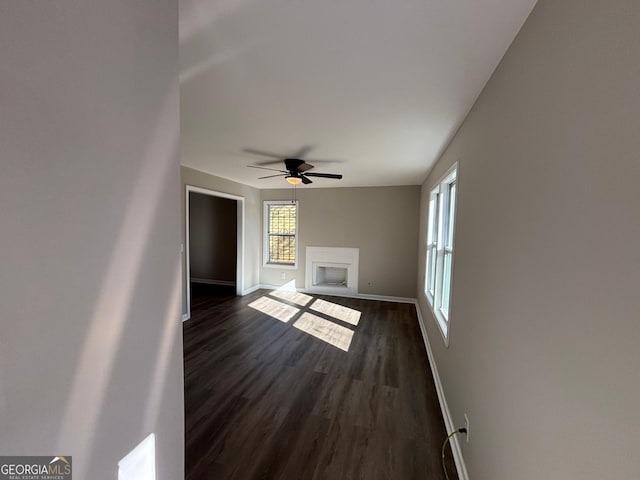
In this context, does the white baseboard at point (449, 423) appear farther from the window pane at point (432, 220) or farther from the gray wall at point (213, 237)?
the gray wall at point (213, 237)

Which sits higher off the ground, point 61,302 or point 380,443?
point 61,302

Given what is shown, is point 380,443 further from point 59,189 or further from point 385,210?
point 385,210

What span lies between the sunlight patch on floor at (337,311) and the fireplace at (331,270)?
Result: 0.66m

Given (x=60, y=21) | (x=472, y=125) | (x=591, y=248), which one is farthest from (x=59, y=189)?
(x=472, y=125)

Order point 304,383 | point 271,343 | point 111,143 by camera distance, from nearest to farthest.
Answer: point 111,143 → point 304,383 → point 271,343

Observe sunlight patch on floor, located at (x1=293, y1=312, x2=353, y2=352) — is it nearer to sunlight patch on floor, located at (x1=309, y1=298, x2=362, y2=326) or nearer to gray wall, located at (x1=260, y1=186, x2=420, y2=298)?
sunlight patch on floor, located at (x1=309, y1=298, x2=362, y2=326)

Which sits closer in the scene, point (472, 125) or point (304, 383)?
point (472, 125)

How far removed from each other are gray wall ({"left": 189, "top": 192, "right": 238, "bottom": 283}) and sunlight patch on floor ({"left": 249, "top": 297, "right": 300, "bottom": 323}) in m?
1.74

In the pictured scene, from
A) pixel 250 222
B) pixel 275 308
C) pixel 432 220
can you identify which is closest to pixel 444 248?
pixel 432 220

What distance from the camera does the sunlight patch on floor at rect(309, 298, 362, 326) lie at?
4469 millimetres

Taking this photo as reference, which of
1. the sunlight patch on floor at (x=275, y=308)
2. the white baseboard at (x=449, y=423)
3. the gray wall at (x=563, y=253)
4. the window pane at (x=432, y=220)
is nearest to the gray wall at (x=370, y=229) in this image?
the sunlight patch on floor at (x=275, y=308)

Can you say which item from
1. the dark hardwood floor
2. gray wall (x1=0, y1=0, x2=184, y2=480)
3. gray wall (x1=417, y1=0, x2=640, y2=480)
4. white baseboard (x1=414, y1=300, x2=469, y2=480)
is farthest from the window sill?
gray wall (x1=0, y1=0, x2=184, y2=480)

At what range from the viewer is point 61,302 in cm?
64

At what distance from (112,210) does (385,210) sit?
5.17m
